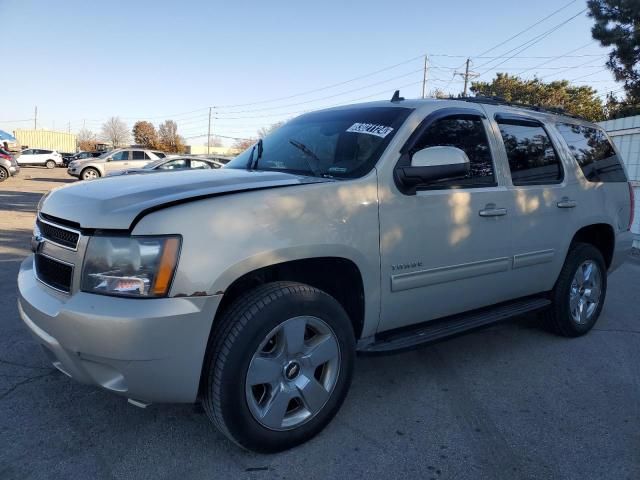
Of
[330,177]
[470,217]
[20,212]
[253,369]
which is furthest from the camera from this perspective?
[20,212]

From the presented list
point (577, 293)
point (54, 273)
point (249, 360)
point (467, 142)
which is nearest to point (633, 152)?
point (577, 293)

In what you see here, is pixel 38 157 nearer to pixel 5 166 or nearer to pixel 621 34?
Answer: pixel 5 166

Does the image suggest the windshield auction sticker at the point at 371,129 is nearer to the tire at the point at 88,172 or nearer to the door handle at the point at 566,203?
the door handle at the point at 566,203

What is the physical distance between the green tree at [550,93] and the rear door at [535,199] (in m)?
37.0

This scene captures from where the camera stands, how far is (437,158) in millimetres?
2982

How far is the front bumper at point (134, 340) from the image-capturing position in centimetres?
212

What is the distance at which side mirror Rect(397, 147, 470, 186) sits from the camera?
9.68ft

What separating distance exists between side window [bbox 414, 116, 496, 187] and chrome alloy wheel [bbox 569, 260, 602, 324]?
1.54 m

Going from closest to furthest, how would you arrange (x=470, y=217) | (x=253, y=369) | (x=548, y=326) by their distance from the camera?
1. (x=253, y=369)
2. (x=470, y=217)
3. (x=548, y=326)

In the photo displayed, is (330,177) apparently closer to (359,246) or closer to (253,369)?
(359,246)

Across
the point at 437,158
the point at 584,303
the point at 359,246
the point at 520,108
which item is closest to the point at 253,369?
the point at 359,246

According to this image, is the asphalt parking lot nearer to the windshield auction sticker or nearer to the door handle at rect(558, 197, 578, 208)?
the door handle at rect(558, 197, 578, 208)

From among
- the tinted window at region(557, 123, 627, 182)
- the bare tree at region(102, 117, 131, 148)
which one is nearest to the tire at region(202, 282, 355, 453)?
the tinted window at region(557, 123, 627, 182)

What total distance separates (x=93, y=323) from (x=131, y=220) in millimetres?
469
